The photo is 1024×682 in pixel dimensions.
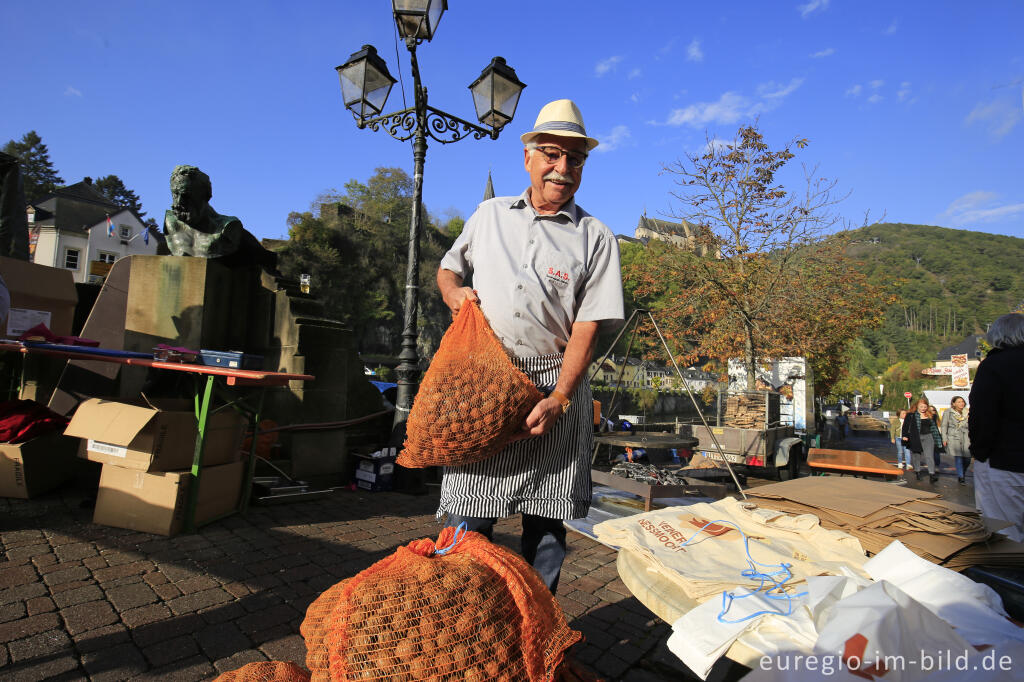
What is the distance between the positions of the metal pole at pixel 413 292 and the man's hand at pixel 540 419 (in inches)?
186

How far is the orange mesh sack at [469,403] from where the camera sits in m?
1.68

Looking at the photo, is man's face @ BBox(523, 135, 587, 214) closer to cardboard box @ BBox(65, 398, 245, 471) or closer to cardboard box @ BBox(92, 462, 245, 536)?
cardboard box @ BBox(65, 398, 245, 471)

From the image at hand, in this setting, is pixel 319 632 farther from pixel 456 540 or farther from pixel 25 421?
pixel 25 421

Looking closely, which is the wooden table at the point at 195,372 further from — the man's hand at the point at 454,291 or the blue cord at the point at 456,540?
the blue cord at the point at 456,540

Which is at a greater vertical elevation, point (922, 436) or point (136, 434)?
point (136, 434)

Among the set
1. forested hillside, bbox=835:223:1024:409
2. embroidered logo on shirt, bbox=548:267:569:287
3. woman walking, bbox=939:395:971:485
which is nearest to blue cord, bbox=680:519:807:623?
embroidered logo on shirt, bbox=548:267:569:287

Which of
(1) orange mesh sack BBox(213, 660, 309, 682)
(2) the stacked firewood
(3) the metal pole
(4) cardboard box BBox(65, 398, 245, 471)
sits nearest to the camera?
(1) orange mesh sack BBox(213, 660, 309, 682)

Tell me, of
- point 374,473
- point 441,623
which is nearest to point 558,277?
point 441,623

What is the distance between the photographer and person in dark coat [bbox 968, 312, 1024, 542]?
350 cm

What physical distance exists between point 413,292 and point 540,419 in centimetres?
535

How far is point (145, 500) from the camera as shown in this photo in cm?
384

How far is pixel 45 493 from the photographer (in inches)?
179

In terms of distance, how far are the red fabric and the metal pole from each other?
122 inches

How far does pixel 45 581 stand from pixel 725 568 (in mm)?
3434
